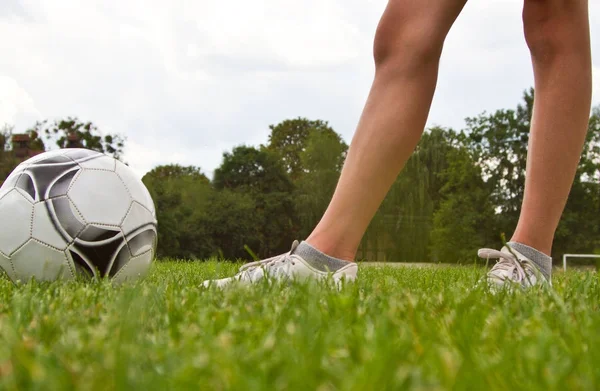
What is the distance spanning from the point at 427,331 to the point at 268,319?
40 cm

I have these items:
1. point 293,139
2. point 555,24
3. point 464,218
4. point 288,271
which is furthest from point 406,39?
point 293,139

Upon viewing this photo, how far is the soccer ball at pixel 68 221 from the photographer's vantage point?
9.39ft

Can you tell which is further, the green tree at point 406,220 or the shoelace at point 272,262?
the green tree at point 406,220

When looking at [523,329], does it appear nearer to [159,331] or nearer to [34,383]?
[159,331]

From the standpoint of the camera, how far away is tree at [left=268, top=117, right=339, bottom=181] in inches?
2010

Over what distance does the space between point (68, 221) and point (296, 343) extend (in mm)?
1993

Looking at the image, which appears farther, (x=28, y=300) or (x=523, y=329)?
(x=28, y=300)

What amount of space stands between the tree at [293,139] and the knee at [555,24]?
47070 millimetres

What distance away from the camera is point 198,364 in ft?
3.20

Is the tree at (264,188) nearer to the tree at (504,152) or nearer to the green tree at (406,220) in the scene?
the green tree at (406,220)

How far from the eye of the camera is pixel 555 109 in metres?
2.92

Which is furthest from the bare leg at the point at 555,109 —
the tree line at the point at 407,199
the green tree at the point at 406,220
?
the green tree at the point at 406,220

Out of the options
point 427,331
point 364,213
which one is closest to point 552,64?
point 364,213

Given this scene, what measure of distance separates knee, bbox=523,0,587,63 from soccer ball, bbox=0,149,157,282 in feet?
6.94
